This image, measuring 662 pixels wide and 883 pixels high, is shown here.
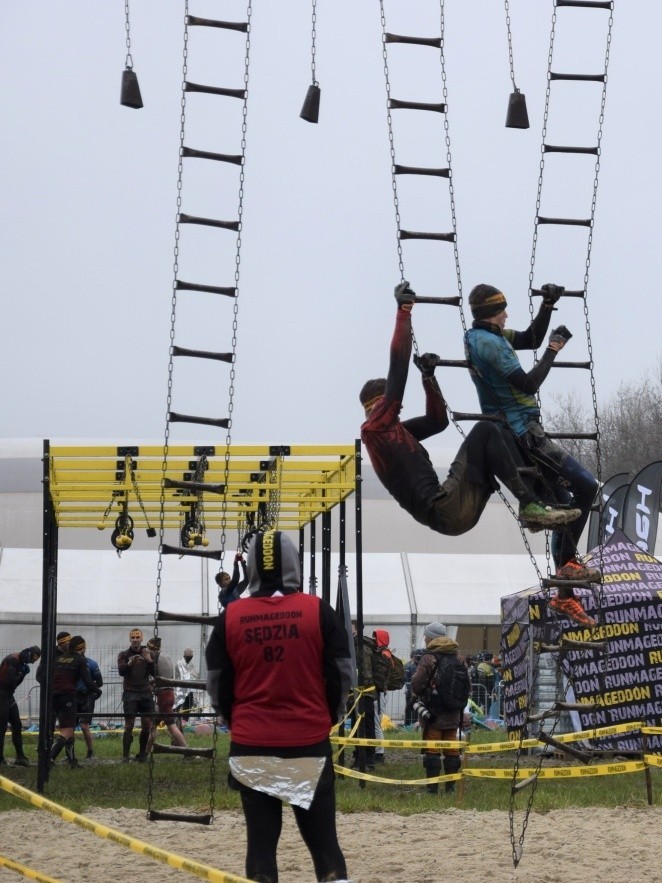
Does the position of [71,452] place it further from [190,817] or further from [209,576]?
[209,576]

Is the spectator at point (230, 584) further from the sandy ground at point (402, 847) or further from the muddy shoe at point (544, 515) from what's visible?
the muddy shoe at point (544, 515)

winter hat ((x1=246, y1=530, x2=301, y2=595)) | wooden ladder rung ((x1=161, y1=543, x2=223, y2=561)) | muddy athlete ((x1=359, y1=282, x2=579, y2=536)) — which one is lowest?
winter hat ((x1=246, y1=530, x2=301, y2=595))

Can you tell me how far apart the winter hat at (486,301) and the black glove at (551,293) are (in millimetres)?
221

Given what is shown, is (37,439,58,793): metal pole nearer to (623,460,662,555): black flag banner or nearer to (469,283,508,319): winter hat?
(469,283,508,319): winter hat

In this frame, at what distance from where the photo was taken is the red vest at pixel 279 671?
19.3ft

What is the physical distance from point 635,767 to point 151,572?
13.2 m

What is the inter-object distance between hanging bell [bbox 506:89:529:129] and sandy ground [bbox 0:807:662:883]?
444 centimetres

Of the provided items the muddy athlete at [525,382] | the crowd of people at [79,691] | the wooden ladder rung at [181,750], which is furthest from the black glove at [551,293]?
the crowd of people at [79,691]

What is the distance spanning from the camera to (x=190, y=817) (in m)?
7.47

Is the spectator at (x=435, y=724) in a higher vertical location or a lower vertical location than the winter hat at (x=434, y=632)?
lower

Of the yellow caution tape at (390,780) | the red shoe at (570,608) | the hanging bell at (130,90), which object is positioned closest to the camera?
the red shoe at (570,608)

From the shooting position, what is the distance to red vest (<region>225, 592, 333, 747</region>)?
587 centimetres

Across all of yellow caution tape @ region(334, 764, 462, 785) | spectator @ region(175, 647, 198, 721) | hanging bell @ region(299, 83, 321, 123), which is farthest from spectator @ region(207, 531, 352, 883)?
spectator @ region(175, 647, 198, 721)

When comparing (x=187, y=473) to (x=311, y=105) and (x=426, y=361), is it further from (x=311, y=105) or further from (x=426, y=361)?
(x=426, y=361)
